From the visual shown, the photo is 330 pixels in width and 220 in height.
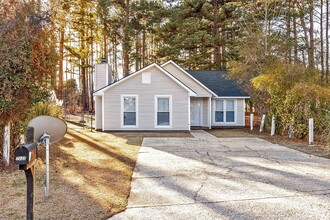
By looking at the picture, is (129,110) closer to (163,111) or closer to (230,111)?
(163,111)

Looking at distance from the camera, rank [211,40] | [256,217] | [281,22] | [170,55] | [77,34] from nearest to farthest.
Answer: [256,217], [281,22], [211,40], [170,55], [77,34]

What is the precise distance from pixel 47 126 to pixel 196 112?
14.9 metres

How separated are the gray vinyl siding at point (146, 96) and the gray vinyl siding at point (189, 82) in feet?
7.70

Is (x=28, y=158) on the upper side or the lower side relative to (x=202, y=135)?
upper

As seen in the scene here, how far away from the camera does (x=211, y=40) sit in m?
25.0

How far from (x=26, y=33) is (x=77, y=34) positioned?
25.6 meters

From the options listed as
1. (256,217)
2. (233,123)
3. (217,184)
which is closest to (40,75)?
(217,184)

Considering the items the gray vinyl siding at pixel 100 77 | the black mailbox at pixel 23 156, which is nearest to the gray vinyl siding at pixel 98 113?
the gray vinyl siding at pixel 100 77

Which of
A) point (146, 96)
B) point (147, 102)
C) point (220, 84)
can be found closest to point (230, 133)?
point (147, 102)

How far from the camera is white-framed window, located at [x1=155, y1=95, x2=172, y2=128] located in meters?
16.4

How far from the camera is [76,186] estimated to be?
223 inches

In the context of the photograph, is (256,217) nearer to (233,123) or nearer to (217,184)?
(217,184)

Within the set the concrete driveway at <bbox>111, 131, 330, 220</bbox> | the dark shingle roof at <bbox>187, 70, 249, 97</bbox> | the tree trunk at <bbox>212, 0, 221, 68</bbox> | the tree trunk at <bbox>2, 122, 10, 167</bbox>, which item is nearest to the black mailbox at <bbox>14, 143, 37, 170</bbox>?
the concrete driveway at <bbox>111, 131, 330, 220</bbox>

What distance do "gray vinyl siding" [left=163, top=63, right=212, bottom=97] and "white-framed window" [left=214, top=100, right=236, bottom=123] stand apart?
1.53 m
